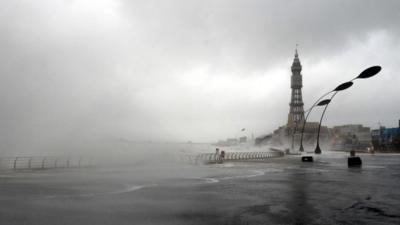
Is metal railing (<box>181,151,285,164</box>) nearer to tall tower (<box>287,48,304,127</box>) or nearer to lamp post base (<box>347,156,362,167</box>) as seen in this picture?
lamp post base (<box>347,156,362,167</box>)

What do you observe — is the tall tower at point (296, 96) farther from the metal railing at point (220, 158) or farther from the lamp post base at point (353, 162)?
the lamp post base at point (353, 162)

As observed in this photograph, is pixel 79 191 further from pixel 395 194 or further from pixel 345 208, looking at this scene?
pixel 395 194

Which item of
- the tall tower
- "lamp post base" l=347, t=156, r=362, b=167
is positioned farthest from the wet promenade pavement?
the tall tower

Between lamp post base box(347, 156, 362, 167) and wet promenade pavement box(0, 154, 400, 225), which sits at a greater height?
lamp post base box(347, 156, 362, 167)

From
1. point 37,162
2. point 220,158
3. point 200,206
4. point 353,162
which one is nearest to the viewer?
point 200,206

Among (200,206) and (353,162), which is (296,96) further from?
(200,206)

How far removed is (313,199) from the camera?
12352 millimetres

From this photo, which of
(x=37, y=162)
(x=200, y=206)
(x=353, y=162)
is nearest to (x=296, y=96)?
(x=353, y=162)

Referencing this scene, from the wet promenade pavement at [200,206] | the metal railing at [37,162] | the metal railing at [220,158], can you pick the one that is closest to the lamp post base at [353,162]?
the metal railing at [220,158]

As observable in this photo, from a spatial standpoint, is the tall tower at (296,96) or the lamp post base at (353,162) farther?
the tall tower at (296,96)

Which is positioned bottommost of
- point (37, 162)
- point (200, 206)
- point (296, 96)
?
point (200, 206)

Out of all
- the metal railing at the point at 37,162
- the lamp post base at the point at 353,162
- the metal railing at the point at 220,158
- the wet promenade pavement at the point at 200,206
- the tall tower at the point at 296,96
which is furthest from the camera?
the tall tower at the point at 296,96

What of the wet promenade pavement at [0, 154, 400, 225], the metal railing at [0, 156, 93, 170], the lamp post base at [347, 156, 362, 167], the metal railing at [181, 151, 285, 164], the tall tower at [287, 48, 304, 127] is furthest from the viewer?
the tall tower at [287, 48, 304, 127]

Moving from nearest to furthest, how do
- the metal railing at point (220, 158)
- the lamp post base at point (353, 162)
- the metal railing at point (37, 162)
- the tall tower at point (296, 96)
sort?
the metal railing at point (37, 162) < the lamp post base at point (353, 162) < the metal railing at point (220, 158) < the tall tower at point (296, 96)
